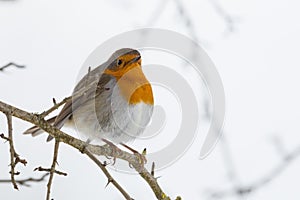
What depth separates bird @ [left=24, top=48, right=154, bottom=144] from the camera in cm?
252

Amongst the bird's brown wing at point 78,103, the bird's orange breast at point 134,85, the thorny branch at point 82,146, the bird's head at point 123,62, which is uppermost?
the bird's head at point 123,62

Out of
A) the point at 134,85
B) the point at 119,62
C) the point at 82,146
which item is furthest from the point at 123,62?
the point at 82,146

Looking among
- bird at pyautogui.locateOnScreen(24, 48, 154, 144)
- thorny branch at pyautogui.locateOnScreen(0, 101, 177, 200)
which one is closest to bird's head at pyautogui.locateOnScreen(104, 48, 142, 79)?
bird at pyautogui.locateOnScreen(24, 48, 154, 144)

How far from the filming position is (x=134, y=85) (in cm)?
256

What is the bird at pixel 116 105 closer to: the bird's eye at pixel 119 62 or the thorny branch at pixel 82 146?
the bird's eye at pixel 119 62

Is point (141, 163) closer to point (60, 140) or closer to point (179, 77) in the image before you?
point (60, 140)

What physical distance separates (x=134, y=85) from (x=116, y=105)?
0.47 ft

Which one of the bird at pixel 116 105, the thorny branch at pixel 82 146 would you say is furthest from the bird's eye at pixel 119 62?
the thorny branch at pixel 82 146

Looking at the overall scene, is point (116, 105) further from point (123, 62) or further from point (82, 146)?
point (82, 146)

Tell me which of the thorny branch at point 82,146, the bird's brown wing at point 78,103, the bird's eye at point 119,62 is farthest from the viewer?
the bird's eye at point 119,62

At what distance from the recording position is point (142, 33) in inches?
95.4

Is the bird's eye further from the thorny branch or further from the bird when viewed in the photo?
the thorny branch

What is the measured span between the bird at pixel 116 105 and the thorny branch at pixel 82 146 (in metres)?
0.30

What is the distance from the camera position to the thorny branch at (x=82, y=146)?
1.78 metres
